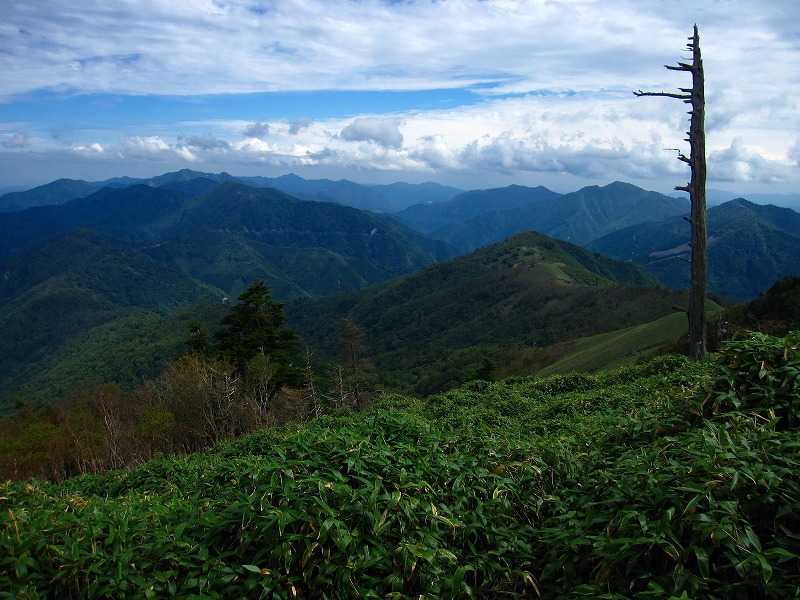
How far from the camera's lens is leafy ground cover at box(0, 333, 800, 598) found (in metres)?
3.00

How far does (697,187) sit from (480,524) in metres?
14.1

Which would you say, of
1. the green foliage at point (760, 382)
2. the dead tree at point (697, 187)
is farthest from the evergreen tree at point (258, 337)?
the green foliage at point (760, 382)

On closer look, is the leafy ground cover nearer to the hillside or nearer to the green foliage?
the green foliage

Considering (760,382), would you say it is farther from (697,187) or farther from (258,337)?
(258,337)

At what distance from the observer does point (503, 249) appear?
7121 inches

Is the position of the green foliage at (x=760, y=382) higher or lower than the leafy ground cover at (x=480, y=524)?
higher

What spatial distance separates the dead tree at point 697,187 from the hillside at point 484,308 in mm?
41169

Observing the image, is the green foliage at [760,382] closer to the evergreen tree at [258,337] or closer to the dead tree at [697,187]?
the dead tree at [697,187]

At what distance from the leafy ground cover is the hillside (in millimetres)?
53852

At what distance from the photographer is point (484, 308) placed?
137 m

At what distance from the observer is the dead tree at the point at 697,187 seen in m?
14.0

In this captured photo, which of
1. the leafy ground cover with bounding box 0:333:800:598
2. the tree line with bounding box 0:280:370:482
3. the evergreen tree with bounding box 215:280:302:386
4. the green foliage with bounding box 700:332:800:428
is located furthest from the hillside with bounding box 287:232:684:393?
the leafy ground cover with bounding box 0:333:800:598

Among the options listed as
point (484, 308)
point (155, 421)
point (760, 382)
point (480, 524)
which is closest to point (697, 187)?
point (760, 382)

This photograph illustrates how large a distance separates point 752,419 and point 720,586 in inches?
74.3
